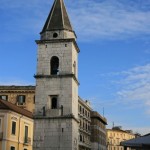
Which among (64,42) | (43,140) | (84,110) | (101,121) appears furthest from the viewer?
(101,121)

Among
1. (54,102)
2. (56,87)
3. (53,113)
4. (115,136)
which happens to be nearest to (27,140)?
(54,102)

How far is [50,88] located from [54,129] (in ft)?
12.5

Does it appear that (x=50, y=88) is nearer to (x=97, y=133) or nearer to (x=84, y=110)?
(x=84, y=110)

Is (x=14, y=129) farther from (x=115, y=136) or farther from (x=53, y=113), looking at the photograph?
(x=115, y=136)

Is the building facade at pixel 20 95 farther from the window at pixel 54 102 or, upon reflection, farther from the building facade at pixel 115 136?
the building facade at pixel 115 136

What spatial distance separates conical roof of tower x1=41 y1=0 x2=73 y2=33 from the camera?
37500mm

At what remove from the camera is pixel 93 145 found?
3199 inches

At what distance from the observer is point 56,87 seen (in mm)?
35469

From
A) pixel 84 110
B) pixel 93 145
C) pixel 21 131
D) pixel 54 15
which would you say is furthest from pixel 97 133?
pixel 54 15

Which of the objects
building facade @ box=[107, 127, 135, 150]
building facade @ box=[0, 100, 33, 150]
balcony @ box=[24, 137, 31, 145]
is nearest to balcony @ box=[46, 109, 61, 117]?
building facade @ box=[0, 100, 33, 150]

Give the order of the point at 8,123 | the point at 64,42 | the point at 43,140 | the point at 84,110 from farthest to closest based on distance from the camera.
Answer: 1. the point at 84,110
2. the point at 8,123
3. the point at 64,42
4. the point at 43,140

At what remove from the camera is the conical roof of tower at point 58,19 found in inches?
1476

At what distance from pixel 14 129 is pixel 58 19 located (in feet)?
55.5

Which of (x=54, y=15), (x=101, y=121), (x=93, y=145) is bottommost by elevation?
(x=93, y=145)
